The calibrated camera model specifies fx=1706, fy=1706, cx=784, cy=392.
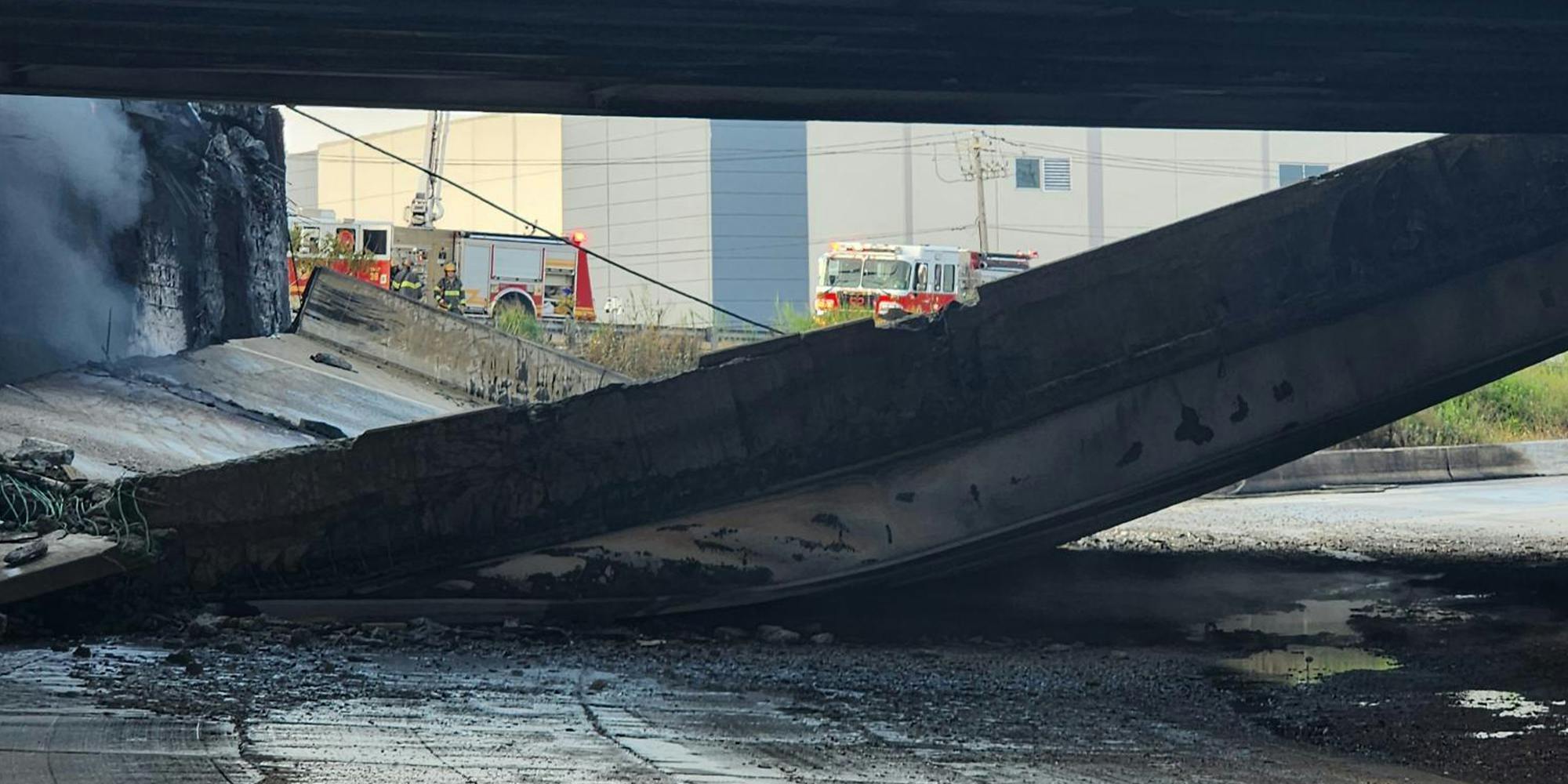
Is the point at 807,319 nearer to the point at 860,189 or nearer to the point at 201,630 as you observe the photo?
the point at 201,630

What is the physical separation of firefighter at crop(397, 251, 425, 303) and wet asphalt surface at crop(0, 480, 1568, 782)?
26.4m

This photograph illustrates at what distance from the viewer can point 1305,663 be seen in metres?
8.84

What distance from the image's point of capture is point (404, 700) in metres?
7.31

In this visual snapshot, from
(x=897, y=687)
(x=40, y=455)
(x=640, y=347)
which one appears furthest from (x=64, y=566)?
(x=640, y=347)

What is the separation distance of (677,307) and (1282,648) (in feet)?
197

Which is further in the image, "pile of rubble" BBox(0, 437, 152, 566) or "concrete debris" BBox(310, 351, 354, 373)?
"concrete debris" BBox(310, 351, 354, 373)

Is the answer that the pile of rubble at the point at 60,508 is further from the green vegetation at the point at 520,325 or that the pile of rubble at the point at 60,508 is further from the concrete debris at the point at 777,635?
the green vegetation at the point at 520,325

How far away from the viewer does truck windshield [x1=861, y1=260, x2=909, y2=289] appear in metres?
46.4

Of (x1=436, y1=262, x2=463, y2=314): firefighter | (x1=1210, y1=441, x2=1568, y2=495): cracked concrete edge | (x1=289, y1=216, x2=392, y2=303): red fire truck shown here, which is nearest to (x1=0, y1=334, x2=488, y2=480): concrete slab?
(x1=1210, y1=441, x2=1568, y2=495): cracked concrete edge

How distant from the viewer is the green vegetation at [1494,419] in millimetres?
24516

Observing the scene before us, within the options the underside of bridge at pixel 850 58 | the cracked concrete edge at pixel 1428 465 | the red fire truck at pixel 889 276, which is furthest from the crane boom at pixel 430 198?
the underside of bridge at pixel 850 58

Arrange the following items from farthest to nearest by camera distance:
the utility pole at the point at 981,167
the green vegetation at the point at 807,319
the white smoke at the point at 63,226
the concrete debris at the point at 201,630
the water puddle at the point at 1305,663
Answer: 1. the utility pole at the point at 981,167
2. the green vegetation at the point at 807,319
3. the white smoke at the point at 63,226
4. the concrete debris at the point at 201,630
5. the water puddle at the point at 1305,663

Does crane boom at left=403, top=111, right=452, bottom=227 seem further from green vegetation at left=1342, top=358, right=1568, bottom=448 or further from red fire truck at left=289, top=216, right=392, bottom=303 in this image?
green vegetation at left=1342, top=358, right=1568, bottom=448

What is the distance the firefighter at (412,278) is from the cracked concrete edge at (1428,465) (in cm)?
1975
